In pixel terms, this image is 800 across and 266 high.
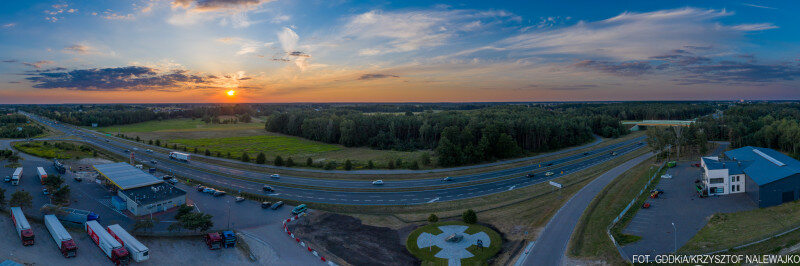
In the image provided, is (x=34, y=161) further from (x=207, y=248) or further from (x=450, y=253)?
(x=450, y=253)

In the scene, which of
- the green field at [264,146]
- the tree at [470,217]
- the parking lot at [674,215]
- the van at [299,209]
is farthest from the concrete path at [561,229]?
the green field at [264,146]

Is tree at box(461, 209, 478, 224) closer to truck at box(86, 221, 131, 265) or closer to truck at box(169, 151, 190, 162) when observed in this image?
truck at box(86, 221, 131, 265)

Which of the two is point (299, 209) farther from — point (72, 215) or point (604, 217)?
point (604, 217)

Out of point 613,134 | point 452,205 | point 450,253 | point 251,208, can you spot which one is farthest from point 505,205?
point 613,134

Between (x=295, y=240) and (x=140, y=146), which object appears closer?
(x=295, y=240)

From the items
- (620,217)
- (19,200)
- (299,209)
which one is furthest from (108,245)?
(620,217)

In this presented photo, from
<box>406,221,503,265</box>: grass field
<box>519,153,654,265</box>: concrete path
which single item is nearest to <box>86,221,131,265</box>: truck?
<box>406,221,503,265</box>: grass field
